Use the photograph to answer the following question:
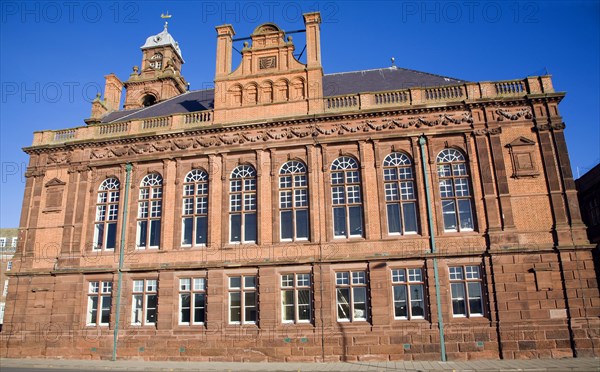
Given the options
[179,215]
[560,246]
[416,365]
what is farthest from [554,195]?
[179,215]

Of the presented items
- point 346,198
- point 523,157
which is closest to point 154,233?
point 346,198

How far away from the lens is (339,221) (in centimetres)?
2223

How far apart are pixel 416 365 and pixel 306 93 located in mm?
14884

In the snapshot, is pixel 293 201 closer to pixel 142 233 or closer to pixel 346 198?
pixel 346 198

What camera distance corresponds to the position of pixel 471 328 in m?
→ 19.4

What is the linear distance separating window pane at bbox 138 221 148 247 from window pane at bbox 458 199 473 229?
17.0m

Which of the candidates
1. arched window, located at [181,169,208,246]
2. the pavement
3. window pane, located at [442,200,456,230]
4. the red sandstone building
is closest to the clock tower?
the red sandstone building

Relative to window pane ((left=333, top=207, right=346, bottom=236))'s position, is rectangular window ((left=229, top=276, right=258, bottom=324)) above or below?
below

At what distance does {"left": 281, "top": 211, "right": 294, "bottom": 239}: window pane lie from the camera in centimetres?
2238

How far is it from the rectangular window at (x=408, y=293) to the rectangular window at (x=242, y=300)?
701 centimetres

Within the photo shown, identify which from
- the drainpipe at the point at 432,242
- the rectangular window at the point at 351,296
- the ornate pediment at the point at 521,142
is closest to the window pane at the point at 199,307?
the rectangular window at the point at 351,296

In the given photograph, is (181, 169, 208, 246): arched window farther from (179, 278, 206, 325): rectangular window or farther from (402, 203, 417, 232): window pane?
(402, 203, 417, 232): window pane

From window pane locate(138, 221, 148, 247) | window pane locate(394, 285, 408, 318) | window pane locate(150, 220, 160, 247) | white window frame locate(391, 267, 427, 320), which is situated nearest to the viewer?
white window frame locate(391, 267, 427, 320)

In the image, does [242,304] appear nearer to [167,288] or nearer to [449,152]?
[167,288]
